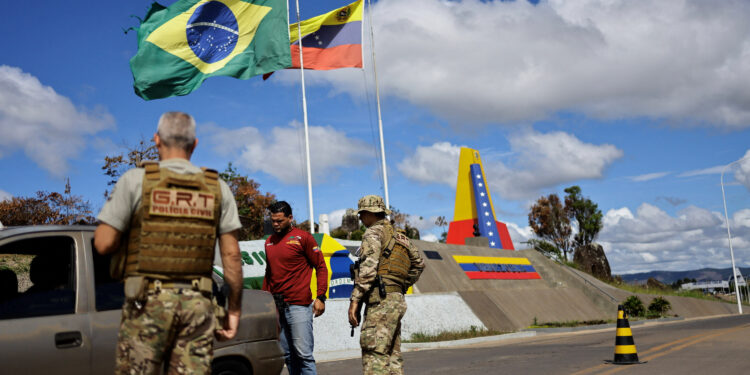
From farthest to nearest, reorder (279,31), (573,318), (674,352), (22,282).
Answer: (573,318), (279,31), (674,352), (22,282)

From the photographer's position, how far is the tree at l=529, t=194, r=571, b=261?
5319 centimetres

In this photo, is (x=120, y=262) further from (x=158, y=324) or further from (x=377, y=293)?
(x=377, y=293)

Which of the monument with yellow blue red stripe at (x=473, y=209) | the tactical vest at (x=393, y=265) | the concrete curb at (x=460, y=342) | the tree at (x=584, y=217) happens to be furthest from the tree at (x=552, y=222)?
the tactical vest at (x=393, y=265)

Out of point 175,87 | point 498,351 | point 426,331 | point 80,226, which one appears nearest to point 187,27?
point 175,87

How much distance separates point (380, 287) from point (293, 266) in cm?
93

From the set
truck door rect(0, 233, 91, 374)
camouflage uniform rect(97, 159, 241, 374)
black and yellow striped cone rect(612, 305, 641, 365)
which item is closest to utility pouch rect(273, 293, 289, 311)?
truck door rect(0, 233, 91, 374)

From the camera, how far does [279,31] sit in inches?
714

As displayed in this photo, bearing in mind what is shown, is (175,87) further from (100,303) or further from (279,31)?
(100,303)

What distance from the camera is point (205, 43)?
16.9 metres

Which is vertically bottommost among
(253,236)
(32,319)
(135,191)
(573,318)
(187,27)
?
(573,318)

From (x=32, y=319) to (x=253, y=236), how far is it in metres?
32.7

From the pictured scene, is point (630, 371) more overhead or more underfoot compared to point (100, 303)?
more underfoot

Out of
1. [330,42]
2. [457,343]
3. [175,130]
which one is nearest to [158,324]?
[175,130]

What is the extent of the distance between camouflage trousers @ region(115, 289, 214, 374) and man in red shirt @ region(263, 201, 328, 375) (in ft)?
9.43
